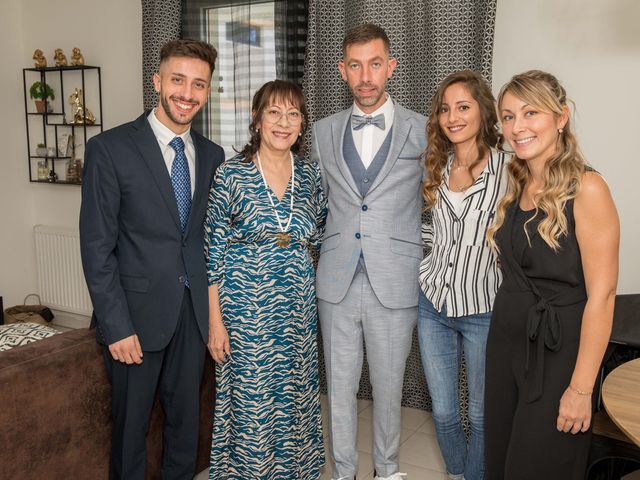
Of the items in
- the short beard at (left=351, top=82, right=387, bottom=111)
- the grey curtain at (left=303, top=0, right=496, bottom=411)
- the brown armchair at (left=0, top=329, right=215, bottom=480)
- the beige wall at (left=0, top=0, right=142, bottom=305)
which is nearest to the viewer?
the brown armchair at (left=0, top=329, right=215, bottom=480)

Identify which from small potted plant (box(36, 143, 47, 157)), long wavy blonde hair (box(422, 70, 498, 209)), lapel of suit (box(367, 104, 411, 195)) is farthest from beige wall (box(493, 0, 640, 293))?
small potted plant (box(36, 143, 47, 157))

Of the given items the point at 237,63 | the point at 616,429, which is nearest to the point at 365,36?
the point at 616,429

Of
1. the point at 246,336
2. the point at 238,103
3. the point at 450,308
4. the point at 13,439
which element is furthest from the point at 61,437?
the point at 238,103

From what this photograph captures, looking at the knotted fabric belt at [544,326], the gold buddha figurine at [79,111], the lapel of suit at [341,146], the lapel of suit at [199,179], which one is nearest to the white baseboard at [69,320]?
the gold buddha figurine at [79,111]

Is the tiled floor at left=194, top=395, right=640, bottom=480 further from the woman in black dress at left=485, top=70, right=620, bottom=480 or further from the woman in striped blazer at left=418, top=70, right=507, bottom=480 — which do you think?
the woman in black dress at left=485, top=70, right=620, bottom=480

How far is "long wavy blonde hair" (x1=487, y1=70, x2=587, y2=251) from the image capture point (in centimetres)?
163

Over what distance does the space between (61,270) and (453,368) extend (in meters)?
3.53

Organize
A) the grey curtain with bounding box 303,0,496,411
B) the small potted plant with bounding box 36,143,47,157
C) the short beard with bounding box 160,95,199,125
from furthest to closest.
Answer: the small potted plant with bounding box 36,143,47,157 → the grey curtain with bounding box 303,0,496,411 → the short beard with bounding box 160,95,199,125

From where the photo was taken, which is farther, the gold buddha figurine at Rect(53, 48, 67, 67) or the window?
the gold buddha figurine at Rect(53, 48, 67, 67)

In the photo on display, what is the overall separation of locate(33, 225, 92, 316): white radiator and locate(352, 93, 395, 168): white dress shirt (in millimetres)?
3043

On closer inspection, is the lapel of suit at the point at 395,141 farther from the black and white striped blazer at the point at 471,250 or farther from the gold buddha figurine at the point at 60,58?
the gold buddha figurine at the point at 60,58

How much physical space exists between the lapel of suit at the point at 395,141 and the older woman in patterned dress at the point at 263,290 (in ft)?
0.90

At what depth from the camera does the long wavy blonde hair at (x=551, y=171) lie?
5.34ft

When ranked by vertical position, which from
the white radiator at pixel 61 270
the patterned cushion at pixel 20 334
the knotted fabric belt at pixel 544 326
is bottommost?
the white radiator at pixel 61 270
